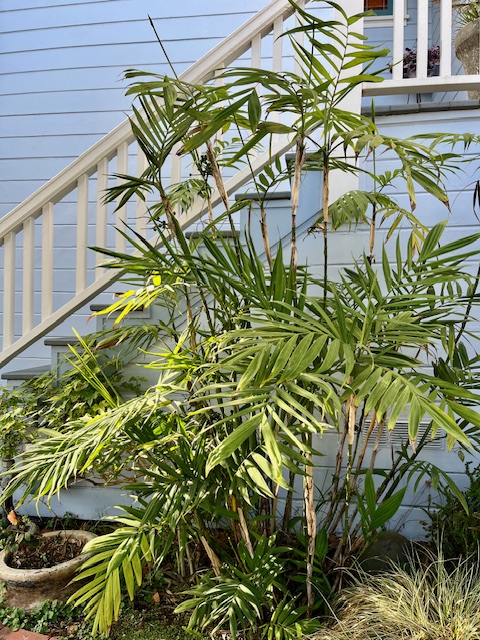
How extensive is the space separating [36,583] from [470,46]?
2.90 m

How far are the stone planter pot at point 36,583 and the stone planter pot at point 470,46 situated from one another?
269 centimetres

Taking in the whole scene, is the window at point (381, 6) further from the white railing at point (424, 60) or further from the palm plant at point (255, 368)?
the palm plant at point (255, 368)

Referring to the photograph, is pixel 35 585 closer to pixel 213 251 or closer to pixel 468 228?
pixel 213 251

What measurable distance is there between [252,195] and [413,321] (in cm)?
109

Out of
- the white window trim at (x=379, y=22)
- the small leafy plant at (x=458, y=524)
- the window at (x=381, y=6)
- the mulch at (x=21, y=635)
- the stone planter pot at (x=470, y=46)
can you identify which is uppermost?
the window at (x=381, y=6)

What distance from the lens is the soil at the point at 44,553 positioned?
7.30 feet

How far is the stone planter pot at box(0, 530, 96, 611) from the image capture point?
208 centimetres

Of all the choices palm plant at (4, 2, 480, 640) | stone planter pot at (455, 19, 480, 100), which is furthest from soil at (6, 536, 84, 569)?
stone planter pot at (455, 19, 480, 100)

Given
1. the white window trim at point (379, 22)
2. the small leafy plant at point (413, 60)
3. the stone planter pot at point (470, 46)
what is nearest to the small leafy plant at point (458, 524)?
the stone planter pot at point (470, 46)

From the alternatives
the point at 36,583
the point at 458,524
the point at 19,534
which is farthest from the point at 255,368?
the point at 19,534

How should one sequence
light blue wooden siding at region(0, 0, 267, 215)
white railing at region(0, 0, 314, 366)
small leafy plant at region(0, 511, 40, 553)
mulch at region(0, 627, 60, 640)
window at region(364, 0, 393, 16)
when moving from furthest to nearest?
window at region(364, 0, 393, 16) < light blue wooden siding at region(0, 0, 267, 215) < white railing at region(0, 0, 314, 366) < small leafy plant at region(0, 511, 40, 553) < mulch at region(0, 627, 60, 640)

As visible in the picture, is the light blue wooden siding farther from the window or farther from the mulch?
the mulch

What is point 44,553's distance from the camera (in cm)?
229

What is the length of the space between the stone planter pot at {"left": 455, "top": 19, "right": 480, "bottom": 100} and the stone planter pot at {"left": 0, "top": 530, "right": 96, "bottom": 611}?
2.69 metres
